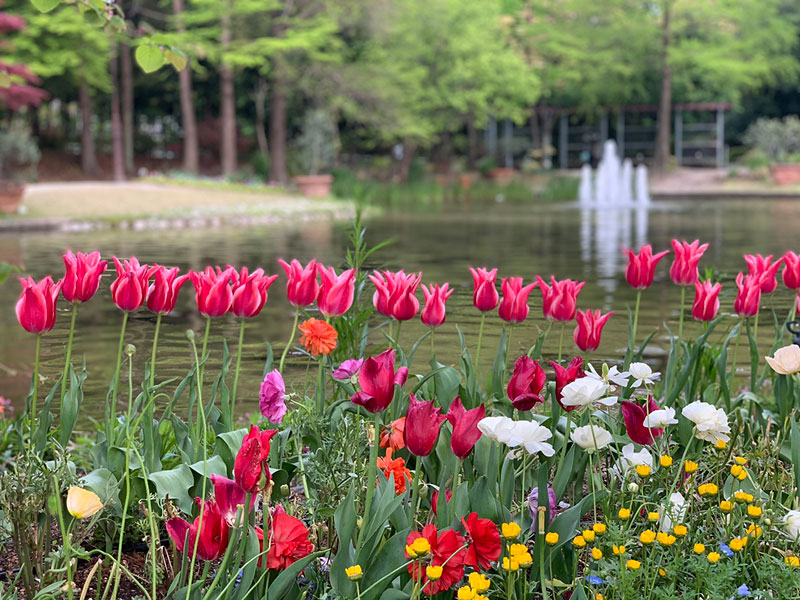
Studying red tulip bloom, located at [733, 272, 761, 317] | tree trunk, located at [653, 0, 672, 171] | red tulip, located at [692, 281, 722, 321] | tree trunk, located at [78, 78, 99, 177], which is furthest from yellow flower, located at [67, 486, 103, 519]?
tree trunk, located at [653, 0, 672, 171]

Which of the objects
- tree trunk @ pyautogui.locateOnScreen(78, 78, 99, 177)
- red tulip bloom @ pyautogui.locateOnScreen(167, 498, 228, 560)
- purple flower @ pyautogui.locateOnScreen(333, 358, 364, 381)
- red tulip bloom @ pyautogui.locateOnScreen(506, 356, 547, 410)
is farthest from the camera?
tree trunk @ pyautogui.locateOnScreen(78, 78, 99, 177)

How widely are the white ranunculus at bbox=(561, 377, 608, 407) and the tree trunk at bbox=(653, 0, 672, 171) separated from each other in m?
37.7

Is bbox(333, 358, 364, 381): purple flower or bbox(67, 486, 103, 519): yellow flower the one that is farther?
bbox(333, 358, 364, 381): purple flower

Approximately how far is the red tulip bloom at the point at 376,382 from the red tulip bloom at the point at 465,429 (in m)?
0.15

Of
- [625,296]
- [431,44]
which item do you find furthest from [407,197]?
[625,296]

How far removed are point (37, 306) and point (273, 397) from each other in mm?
586

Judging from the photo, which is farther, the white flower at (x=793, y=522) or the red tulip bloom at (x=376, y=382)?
the white flower at (x=793, y=522)

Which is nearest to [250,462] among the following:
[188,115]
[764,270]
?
[764,270]

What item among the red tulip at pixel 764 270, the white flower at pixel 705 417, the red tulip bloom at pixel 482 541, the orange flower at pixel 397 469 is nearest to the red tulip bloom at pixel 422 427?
the red tulip bloom at pixel 482 541

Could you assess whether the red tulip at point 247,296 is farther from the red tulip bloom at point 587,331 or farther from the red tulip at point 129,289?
the red tulip bloom at point 587,331

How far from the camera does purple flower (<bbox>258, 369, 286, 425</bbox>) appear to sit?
8.00ft

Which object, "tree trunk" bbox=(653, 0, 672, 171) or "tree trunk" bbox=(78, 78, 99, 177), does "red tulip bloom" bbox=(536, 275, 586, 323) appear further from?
"tree trunk" bbox=(653, 0, 672, 171)

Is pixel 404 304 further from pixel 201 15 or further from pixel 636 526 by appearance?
pixel 201 15

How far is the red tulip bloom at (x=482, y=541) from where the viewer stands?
6.57 feet
